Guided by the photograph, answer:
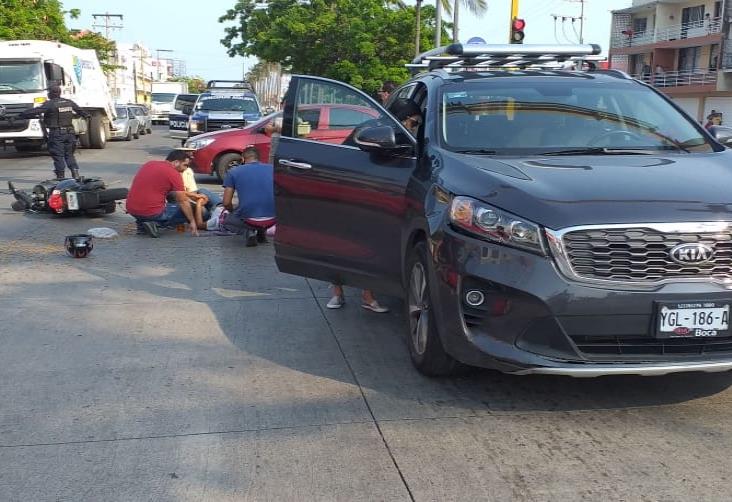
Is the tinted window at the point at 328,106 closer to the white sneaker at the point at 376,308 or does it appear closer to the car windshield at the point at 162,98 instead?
the white sneaker at the point at 376,308

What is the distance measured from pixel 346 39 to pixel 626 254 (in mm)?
29283

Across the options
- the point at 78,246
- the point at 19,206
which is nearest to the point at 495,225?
the point at 78,246

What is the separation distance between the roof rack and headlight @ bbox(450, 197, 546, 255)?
2.22 metres

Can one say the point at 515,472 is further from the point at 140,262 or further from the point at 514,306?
the point at 140,262

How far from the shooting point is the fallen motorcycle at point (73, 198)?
1145 cm

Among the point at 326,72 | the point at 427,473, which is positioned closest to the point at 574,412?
the point at 427,473

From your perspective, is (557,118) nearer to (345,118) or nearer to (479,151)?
(479,151)

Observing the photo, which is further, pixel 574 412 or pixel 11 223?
pixel 11 223

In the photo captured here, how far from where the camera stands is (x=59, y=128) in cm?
1536

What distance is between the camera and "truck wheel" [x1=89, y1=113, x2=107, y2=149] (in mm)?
27453

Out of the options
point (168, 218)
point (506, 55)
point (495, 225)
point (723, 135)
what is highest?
point (506, 55)

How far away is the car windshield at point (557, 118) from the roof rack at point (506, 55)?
61 centimetres

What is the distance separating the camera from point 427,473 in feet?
12.1

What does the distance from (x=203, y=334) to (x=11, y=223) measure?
6.57 meters
